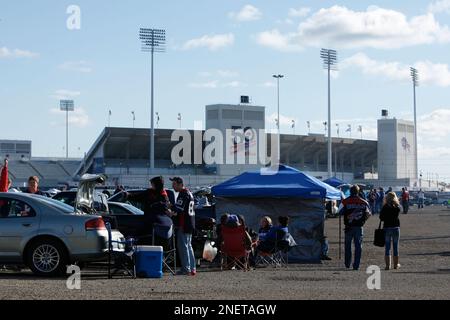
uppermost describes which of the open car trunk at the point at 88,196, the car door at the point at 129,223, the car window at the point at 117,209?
the open car trunk at the point at 88,196

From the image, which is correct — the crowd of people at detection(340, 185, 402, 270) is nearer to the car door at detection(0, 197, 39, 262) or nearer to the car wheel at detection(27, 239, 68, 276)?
the car wheel at detection(27, 239, 68, 276)

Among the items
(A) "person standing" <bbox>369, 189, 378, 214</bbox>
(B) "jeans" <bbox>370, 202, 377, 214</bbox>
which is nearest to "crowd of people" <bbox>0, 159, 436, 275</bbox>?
(A) "person standing" <bbox>369, 189, 378, 214</bbox>

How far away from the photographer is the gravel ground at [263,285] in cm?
1187

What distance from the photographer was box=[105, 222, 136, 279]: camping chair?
14664 millimetres

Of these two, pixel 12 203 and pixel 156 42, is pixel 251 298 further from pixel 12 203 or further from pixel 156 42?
pixel 156 42

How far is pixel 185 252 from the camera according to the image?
614 inches

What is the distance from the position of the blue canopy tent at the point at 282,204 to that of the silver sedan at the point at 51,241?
558 cm

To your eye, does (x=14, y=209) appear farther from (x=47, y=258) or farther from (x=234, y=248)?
(x=234, y=248)

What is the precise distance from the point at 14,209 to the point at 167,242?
2.88 m

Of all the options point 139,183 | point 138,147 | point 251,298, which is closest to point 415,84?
point 138,147

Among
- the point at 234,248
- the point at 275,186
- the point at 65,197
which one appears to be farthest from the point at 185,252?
the point at 65,197

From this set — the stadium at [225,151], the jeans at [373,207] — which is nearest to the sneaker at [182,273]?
the jeans at [373,207]

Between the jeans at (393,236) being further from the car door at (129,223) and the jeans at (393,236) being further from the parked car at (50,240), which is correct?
the parked car at (50,240)

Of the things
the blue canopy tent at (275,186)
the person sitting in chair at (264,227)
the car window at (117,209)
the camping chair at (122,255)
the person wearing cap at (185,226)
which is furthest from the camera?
the blue canopy tent at (275,186)
